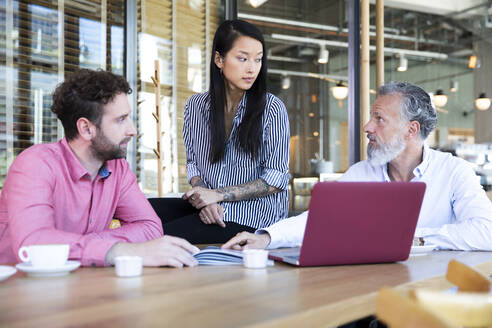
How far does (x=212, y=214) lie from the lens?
2.36m

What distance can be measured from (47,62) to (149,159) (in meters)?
1.33

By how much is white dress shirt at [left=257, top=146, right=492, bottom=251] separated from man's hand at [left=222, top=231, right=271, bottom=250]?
0.11ft

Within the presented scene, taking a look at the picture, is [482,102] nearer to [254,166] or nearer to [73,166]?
[254,166]

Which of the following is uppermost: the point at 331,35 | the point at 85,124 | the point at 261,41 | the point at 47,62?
the point at 331,35

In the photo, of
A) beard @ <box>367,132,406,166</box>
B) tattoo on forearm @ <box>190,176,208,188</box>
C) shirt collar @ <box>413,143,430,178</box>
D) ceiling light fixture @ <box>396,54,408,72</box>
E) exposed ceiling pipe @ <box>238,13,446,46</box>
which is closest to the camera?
shirt collar @ <box>413,143,430,178</box>

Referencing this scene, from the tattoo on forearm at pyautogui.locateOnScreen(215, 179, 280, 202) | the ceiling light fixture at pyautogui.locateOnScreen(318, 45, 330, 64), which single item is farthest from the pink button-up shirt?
the ceiling light fixture at pyautogui.locateOnScreen(318, 45, 330, 64)

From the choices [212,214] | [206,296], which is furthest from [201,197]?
[206,296]

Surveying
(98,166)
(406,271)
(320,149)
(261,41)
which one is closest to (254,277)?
(406,271)

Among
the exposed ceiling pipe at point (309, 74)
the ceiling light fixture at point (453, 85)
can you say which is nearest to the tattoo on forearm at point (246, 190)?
the exposed ceiling pipe at point (309, 74)

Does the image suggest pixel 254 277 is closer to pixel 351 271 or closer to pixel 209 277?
pixel 209 277

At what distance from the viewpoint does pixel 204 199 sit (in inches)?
94.8

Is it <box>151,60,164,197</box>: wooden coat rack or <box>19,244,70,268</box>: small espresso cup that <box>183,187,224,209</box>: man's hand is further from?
<box>151,60,164,197</box>: wooden coat rack

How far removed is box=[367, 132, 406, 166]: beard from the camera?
225 centimetres

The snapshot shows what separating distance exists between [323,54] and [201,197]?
14.0 ft
